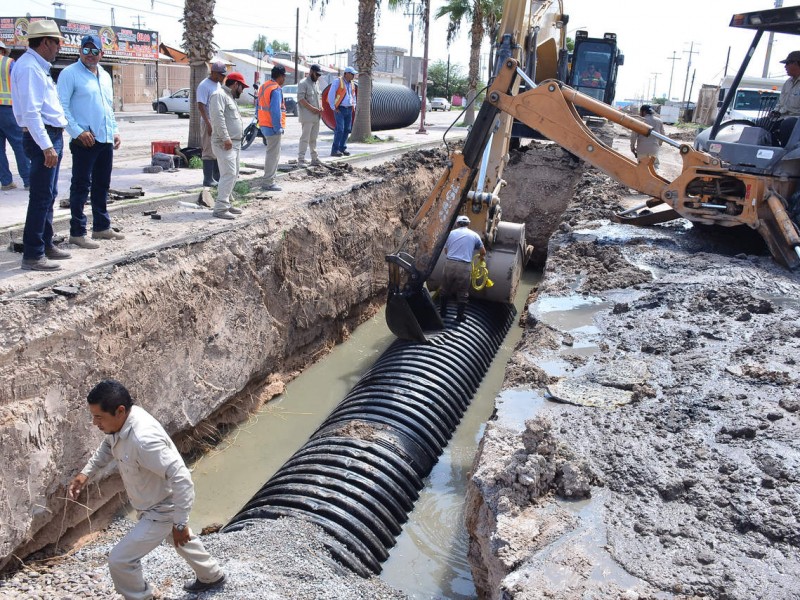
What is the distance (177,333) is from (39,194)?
1.68m

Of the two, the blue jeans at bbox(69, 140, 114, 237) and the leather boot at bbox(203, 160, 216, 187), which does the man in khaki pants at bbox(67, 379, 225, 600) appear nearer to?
the blue jeans at bbox(69, 140, 114, 237)

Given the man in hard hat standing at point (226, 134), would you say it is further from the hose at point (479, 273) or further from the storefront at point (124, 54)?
the storefront at point (124, 54)

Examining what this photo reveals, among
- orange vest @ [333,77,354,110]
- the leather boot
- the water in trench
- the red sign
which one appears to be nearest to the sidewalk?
the leather boot

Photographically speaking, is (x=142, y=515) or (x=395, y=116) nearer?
(x=142, y=515)

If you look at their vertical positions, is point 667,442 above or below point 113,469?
above

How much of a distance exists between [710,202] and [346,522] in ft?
21.0

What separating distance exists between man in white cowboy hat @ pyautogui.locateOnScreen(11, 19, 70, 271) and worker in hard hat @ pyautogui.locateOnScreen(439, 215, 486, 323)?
13.6 ft

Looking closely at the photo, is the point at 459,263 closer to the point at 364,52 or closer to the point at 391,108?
the point at 364,52

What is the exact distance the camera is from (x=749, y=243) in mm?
9500

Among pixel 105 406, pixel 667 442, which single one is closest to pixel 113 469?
pixel 105 406

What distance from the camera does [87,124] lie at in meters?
6.12

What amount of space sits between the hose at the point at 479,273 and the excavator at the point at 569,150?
0.34m

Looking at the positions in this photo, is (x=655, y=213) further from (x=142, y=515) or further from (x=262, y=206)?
(x=142, y=515)

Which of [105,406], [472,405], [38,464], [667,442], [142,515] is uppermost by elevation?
[105,406]
